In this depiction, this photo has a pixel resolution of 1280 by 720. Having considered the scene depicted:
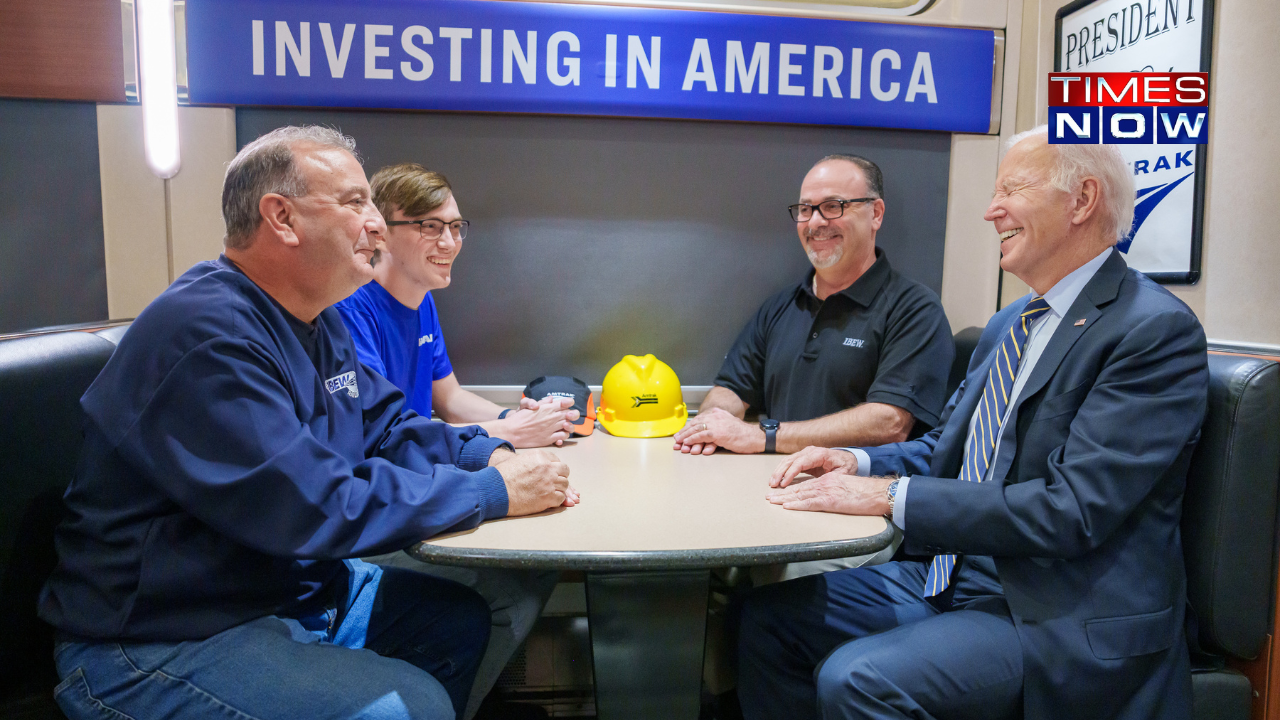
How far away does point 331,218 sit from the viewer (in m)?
1.52

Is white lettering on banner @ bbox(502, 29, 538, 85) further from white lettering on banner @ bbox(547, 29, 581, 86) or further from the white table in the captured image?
the white table

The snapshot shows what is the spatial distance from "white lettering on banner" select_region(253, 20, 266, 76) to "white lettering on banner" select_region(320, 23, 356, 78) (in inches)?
8.8

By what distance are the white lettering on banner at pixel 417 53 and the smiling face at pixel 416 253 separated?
638 mm

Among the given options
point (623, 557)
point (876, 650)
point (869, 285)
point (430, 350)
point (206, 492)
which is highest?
point (869, 285)

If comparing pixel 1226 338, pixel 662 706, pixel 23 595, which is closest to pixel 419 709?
pixel 662 706

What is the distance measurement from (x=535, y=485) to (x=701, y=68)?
6.35 ft

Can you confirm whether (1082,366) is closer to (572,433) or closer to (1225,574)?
(1225,574)

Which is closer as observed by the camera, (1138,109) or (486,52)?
(1138,109)

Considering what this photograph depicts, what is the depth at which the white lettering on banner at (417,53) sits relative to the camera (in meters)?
2.60

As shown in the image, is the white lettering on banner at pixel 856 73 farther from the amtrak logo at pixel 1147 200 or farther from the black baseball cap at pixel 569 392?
the black baseball cap at pixel 569 392

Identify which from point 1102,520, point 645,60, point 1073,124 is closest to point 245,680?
point 1102,520

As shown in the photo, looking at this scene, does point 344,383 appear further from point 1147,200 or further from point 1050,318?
point 1147,200

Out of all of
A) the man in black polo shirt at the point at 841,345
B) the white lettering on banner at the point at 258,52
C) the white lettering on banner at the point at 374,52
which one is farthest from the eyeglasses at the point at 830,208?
the white lettering on banner at the point at 258,52

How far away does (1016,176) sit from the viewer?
174cm
